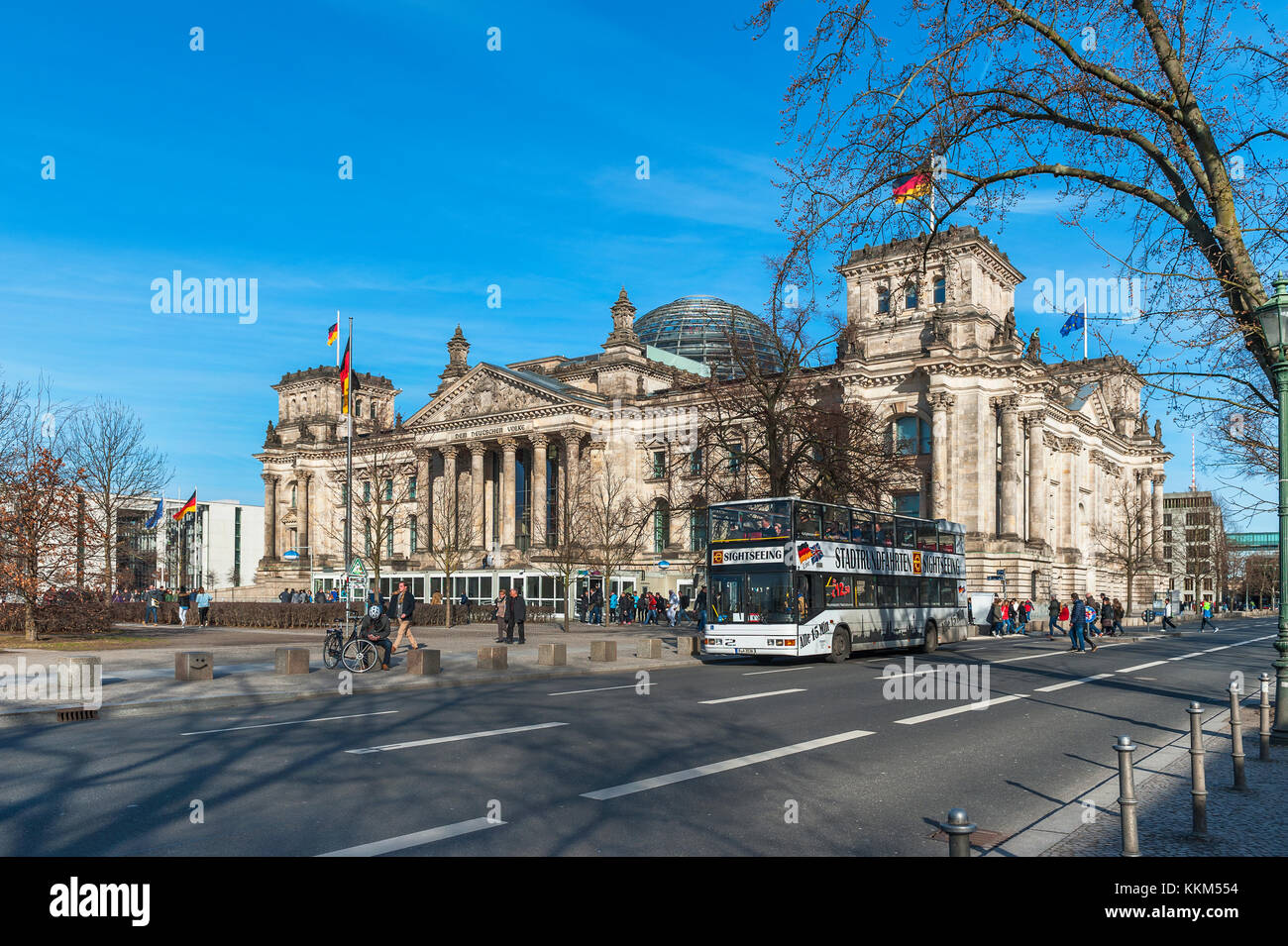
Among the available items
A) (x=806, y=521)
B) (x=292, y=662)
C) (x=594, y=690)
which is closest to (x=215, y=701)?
(x=292, y=662)

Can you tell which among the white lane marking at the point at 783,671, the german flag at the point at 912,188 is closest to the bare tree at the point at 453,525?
the white lane marking at the point at 783,671

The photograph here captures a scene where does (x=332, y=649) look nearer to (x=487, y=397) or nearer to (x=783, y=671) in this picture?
(x=783, y=671)

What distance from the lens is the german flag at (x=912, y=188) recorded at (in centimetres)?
1452


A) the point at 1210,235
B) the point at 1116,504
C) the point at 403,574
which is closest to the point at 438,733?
the point at 1210,235

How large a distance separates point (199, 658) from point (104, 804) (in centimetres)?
1242

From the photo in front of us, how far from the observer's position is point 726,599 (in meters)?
27.4

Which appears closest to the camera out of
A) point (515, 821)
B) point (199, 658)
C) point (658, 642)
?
point (515, 821)

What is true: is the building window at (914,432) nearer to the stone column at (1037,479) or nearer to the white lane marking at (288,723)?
the stone column at (1037,479)

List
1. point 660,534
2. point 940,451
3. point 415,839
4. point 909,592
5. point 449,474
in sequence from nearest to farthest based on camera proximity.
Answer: point 415,839 → point 909,592 → point 940,451 → point 660,534 → point 449,474

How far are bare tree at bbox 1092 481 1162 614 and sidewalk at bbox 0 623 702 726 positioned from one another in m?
57.2

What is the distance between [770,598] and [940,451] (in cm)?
3755

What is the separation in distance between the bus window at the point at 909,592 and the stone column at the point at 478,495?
2012 inches

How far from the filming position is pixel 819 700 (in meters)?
17.0

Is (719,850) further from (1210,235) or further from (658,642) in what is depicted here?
(658,642)
